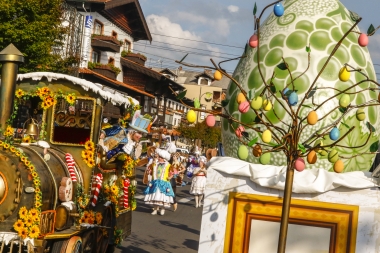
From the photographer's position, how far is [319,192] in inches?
213

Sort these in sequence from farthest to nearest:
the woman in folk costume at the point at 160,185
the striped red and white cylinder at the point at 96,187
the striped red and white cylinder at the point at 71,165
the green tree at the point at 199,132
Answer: the green tree at the point at 199,132, the woman in folk costume at the point at 160,185, the striped red and white cylinder at the point at 96,187, the striped red and white cylinder at the point at 71,165

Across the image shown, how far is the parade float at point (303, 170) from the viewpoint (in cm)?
543

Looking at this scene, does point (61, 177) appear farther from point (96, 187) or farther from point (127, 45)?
point (127, 45)

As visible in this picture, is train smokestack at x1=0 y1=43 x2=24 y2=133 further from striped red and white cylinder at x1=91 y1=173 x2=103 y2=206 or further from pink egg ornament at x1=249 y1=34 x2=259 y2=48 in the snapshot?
pink egg ornament at x1=249 y1=34 x2=259 y2=48

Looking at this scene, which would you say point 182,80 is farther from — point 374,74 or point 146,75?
point 374,74

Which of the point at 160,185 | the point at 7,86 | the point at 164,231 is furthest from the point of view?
the point at 160,185

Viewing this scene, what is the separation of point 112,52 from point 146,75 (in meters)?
3.34

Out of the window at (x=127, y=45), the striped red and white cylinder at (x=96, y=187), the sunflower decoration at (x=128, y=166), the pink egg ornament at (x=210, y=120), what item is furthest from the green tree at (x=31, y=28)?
the window at (x=127, y=45)

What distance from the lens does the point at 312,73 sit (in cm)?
569

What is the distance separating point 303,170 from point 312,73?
2.86 ft

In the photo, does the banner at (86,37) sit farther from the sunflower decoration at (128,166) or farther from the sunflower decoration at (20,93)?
the sunflower decoration at (20,93)

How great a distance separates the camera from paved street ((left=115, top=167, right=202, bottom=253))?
38.2 feet

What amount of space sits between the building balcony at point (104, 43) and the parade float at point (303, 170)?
101ft

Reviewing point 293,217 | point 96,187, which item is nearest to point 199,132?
point 96,187
